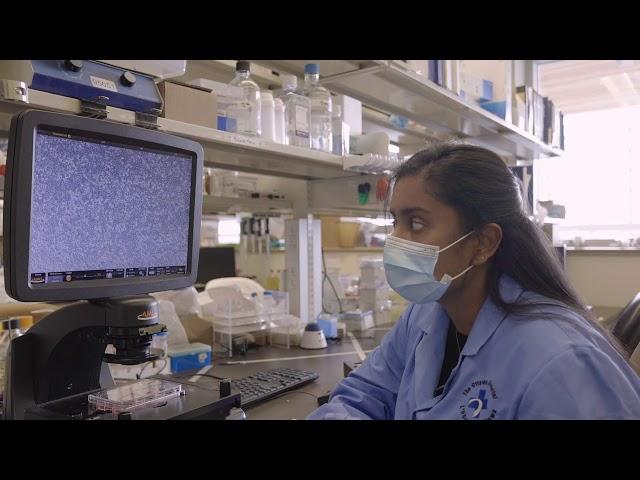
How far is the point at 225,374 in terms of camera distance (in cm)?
152

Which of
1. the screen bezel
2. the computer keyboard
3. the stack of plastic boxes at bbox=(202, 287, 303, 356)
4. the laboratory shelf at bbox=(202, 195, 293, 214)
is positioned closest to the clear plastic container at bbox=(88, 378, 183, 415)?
the screen bezel

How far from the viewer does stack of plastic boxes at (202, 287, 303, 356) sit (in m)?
1.84

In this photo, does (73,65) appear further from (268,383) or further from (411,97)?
(411,97)

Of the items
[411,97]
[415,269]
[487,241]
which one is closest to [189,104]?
[415,269]

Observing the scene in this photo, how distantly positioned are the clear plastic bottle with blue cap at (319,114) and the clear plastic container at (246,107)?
28 centimetres

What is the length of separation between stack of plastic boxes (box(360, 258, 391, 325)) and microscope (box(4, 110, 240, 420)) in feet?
5.73

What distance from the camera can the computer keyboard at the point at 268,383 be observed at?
48.1 inches

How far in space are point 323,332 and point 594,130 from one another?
3040 mm

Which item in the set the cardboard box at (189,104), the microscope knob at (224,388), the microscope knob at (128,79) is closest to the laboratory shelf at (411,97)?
the cardboard box at (189,104)

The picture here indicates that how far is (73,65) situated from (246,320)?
3.86ft

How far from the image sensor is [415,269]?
113 cm
